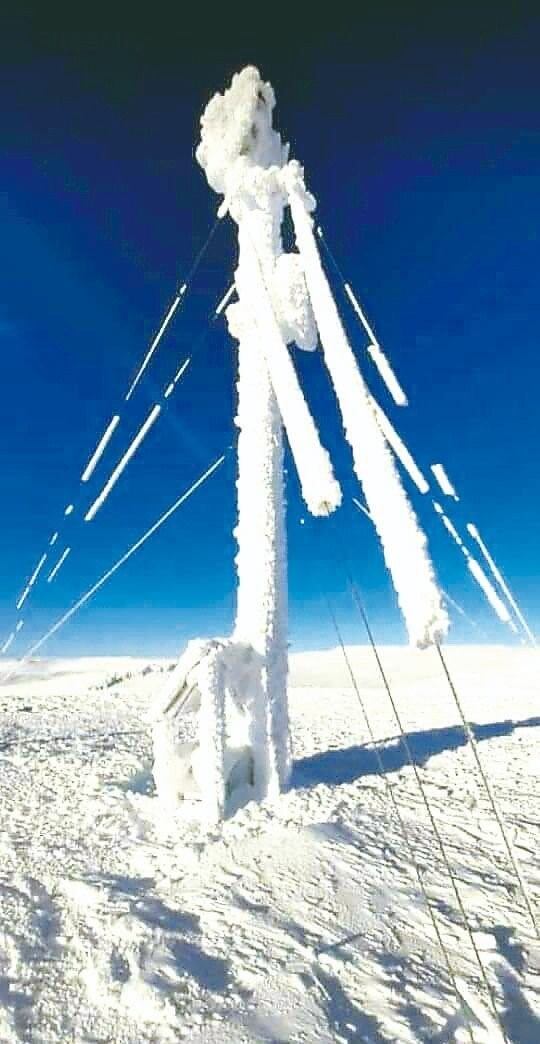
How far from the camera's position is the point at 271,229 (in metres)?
10.9

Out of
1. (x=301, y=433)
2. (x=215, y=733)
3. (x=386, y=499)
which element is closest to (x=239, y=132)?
(x=301, y=433)

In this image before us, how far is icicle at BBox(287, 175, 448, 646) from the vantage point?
13.1 ft

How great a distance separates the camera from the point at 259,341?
35.7 feet

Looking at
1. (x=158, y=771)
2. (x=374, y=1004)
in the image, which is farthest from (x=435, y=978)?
(x=158, y=771)

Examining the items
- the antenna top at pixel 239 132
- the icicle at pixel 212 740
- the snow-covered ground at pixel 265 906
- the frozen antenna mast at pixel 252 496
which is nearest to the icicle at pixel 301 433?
the frozen antenna mast at pixel 252 496

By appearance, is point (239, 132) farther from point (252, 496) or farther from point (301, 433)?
point (301, 433)

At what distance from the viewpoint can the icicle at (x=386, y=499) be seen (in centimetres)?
398

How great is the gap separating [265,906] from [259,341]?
835cm

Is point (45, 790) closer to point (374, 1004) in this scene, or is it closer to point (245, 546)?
point (245, 546)

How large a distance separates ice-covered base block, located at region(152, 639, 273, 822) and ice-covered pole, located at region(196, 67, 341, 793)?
20 centimetres

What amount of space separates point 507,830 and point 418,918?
3245 mm

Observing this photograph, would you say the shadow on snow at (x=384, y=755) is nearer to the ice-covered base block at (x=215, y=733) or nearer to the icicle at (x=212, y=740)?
the ice-covered base block at (x=215, y=733)

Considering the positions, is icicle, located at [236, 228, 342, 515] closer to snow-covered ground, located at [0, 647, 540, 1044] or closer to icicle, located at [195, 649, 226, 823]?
snow-covered ground, located at [0, 647, 540, 1044]

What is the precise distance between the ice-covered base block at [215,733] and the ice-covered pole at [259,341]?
205 mm
